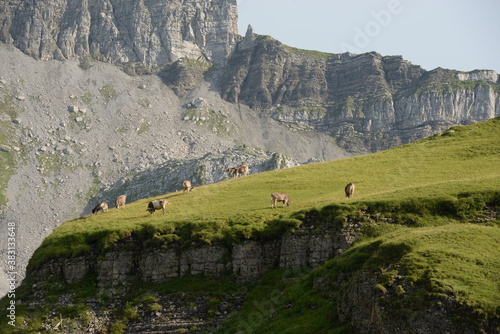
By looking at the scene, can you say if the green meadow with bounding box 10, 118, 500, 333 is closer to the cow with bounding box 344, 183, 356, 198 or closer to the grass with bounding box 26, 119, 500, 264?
the grass with bounding box 26, 119, 500, 264

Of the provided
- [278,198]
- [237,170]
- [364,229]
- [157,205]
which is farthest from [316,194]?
[237,170]

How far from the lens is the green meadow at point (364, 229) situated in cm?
3023

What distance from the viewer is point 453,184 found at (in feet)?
169

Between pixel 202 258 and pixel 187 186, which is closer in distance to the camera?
pixel 202 258

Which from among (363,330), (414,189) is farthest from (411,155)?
(363,330)

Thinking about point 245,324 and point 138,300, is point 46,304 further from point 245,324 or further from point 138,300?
point 245,324

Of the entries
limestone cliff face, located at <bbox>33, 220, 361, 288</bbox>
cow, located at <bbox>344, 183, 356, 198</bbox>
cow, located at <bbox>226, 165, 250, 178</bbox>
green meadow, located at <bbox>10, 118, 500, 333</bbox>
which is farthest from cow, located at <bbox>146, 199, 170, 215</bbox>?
cow, located at <bbox>226, 165, 250, 178</bbox>

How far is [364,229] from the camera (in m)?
45.6

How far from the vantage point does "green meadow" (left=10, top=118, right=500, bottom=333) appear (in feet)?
99.2

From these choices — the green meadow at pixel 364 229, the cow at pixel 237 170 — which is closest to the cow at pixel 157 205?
the green meadow at pixel 364 229

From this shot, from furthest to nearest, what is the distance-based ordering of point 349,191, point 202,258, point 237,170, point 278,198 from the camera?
1. point 237,170
2. point 349,191
3. point 278,198
4. point 202,258

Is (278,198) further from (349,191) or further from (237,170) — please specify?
(237,170)

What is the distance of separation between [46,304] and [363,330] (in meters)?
30.4

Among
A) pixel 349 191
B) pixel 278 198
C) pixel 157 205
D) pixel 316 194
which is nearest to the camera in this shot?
pixel 278 198
